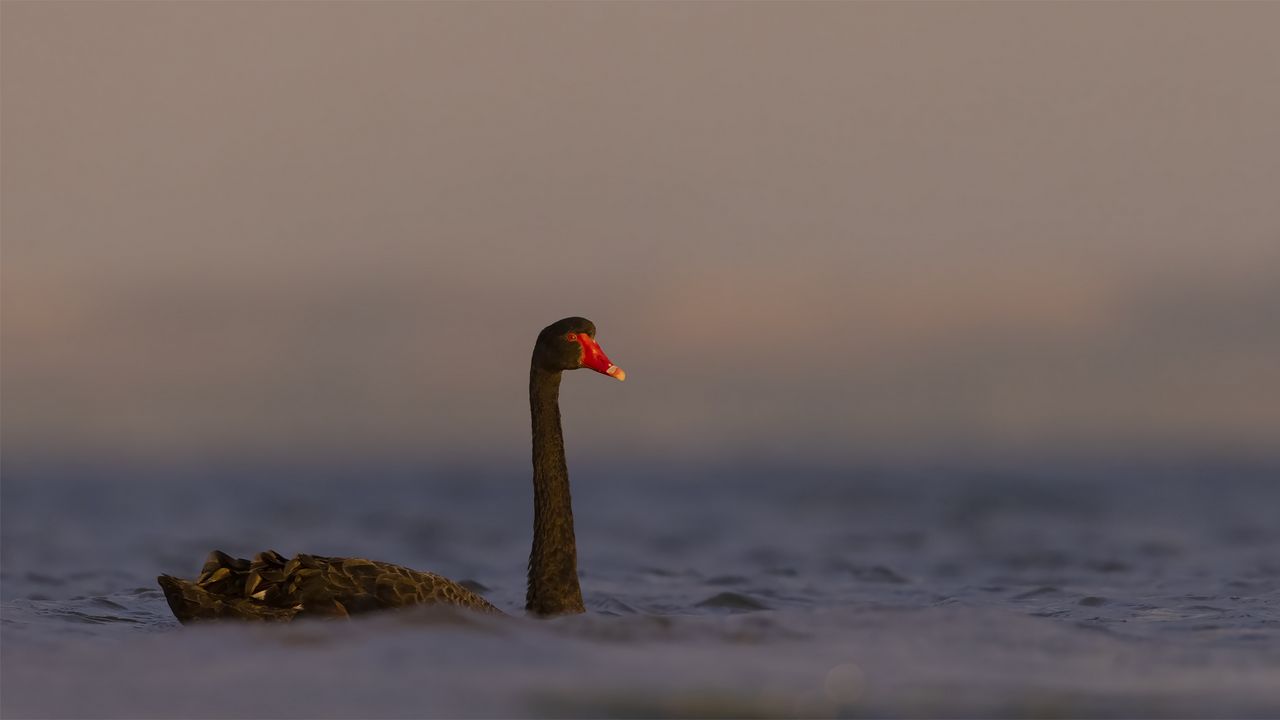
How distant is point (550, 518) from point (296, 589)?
2.13m

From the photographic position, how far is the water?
9.02 metres

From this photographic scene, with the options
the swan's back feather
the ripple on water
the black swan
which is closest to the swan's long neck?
the black swan

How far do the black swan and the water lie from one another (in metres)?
0.36

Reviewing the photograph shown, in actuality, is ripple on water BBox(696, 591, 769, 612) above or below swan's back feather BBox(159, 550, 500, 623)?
above

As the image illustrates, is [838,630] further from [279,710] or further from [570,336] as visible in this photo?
[279,710]

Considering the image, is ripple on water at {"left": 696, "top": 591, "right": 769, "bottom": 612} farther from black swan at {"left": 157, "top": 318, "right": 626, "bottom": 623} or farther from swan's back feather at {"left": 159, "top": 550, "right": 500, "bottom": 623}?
swan's back feather at {"left": 159, "top": 550, "right": 500, "bottom": 623}

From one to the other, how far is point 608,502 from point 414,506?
5609 mm

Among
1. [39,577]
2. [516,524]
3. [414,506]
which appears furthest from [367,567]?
[414,506]

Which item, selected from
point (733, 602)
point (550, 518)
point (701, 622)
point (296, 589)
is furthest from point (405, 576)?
point (733, 602)

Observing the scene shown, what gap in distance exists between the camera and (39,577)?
18750 mm

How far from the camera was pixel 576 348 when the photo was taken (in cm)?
1265

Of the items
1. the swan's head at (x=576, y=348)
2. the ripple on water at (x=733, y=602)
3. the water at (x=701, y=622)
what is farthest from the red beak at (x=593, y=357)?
the ripple on water at (x=733, y=602)

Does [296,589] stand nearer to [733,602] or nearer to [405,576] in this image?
[405,576]

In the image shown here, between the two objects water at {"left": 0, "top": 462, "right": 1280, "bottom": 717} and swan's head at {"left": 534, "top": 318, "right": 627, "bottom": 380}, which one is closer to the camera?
water at {"left": 0, "top": 462, "right": 1280, "bottom": 717}
